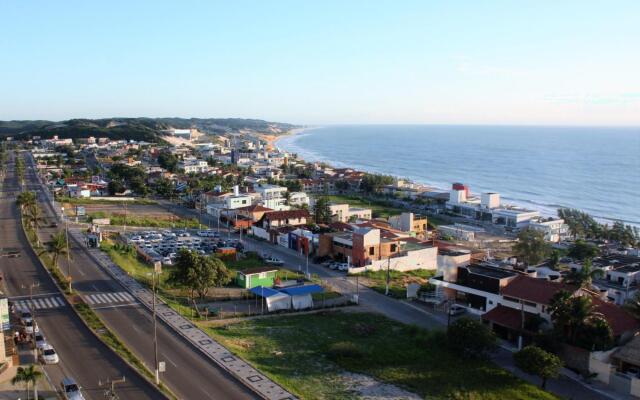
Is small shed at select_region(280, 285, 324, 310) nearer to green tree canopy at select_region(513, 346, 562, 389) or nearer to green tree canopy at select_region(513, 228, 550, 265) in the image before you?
green tree canopy at select_region(513, 346, 562, 389)

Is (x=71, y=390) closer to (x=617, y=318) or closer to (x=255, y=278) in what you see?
(x=255, y=278)

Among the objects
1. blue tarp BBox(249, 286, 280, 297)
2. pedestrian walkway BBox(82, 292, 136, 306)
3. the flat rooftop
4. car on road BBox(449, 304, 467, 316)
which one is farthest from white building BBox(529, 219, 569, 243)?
pedestrian walkway BBox(82, 292, 136, 306)

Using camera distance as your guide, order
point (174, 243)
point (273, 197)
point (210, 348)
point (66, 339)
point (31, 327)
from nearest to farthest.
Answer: point (210, 348), point (66, 339), point (31, 327), point (174, 243), point (273, 197)

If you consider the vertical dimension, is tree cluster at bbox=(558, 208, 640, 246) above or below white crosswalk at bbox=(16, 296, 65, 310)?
below

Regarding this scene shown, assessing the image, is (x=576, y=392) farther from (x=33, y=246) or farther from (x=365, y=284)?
(x=33, y=246)

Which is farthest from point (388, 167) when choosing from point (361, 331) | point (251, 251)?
point (361, 331)

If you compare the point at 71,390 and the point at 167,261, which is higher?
the point at 71,390

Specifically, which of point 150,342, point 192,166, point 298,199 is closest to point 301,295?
point 150,342
